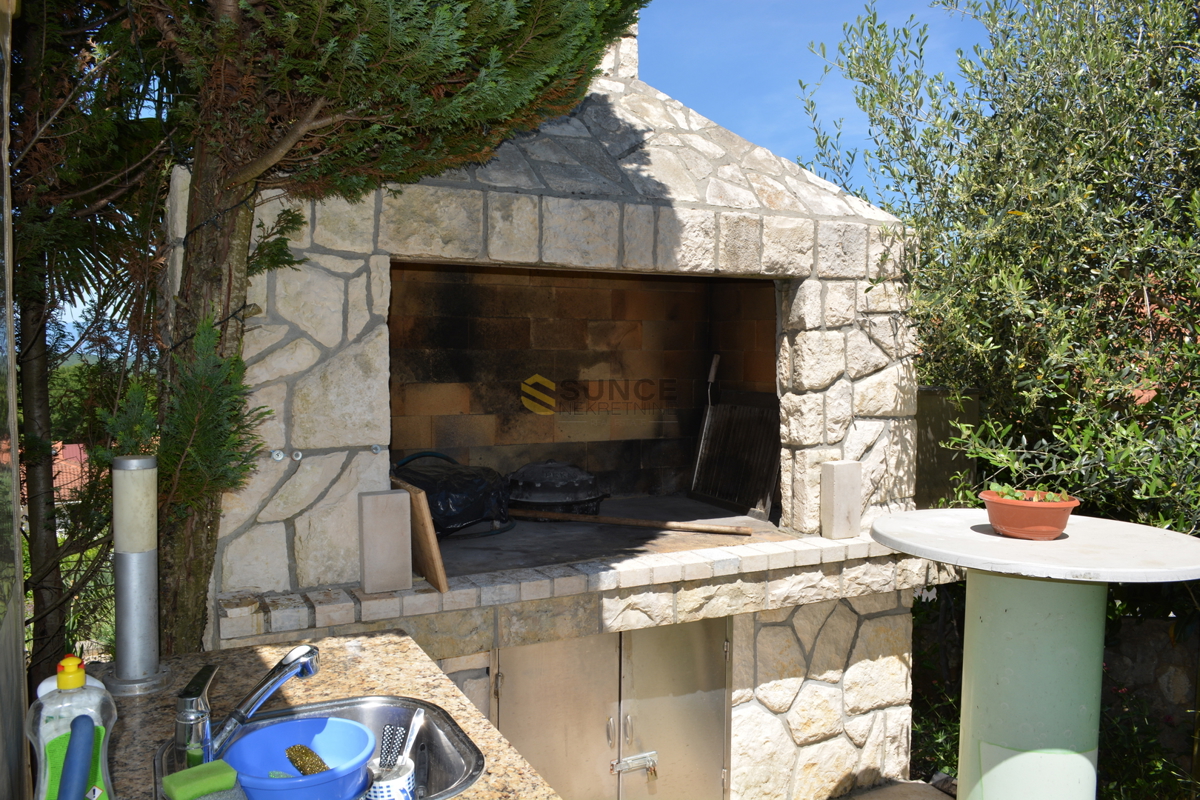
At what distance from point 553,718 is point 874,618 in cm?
205

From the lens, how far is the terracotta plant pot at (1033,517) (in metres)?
3.43

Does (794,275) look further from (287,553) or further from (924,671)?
(924,671)

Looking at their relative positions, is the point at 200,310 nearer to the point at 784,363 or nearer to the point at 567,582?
the point at 567,582

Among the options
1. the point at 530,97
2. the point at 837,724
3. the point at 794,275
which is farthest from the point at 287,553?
the point at 837,724

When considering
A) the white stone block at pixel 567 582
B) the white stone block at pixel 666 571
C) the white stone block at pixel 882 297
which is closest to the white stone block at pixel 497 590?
the white stone block at pixel 567 582

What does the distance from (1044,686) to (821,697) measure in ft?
5.73

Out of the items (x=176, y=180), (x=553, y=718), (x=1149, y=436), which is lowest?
(x=553, y=718)

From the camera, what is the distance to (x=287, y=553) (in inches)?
140

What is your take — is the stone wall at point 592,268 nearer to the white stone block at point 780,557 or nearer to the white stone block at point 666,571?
the white stone block at point 780,557

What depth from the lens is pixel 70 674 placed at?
1.69 m

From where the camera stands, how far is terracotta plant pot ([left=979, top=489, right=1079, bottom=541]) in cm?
343

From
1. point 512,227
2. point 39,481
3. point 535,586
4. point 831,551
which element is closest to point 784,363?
point 831,551

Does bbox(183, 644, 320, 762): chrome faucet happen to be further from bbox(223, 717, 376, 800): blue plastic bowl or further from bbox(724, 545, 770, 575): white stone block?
bbox(724, 545, 770, 575): white stone block

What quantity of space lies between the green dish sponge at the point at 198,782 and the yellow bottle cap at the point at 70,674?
0.30 metres
